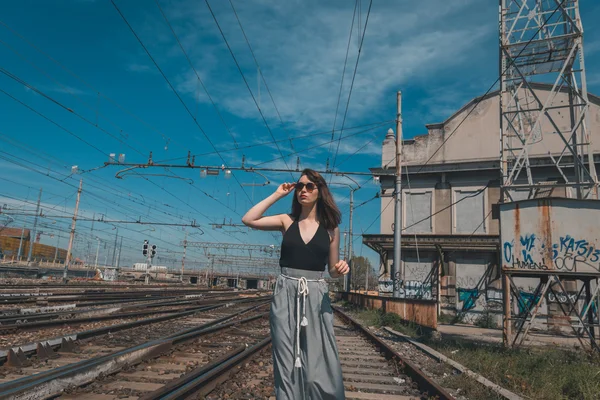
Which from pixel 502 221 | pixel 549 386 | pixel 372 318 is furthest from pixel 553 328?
pixel 549 386

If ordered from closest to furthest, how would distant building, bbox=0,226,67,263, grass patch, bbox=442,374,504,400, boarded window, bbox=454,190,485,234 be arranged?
1. grass patch, bbox=442,374,504,400
2. boarded window, bbox=454,190,485,234
3. distant building, bbox=0,226,67,263

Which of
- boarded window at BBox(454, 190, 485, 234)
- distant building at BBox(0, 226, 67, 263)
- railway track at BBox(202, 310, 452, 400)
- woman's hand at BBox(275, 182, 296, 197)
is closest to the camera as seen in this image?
woman's hand at BBox(275, 182, 296, 197)

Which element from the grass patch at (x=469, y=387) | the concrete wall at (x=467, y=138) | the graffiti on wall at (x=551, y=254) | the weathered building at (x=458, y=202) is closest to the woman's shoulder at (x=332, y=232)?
the grass patch at (x=469, y=387)

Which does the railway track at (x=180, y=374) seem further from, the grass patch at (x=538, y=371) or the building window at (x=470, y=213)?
the building window at (x=470, y=213)

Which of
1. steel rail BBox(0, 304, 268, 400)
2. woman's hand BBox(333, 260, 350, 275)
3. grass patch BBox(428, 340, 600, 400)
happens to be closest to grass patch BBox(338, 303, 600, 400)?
grass patch BBox(428, 340, 600, 400)

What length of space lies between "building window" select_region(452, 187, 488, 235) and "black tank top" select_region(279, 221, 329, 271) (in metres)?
24.6

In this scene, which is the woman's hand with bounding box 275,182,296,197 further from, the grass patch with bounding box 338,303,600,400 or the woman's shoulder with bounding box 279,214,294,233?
the grass patch with bounding box 338,303,600,400

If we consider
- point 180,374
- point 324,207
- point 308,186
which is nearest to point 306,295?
point 324,207

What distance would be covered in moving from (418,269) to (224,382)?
2275 cm

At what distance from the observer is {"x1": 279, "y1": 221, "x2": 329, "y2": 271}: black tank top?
2.75 meters

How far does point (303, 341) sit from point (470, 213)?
25.7 metres

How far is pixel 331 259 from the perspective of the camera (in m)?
2.93

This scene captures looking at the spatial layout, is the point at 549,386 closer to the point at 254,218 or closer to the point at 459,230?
the point at 254,218

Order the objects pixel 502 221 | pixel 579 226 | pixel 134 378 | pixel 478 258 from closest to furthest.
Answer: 1. pixel 134 378
2. pixel 579 226
3. pixel 502 221
4. pixel 478 258
